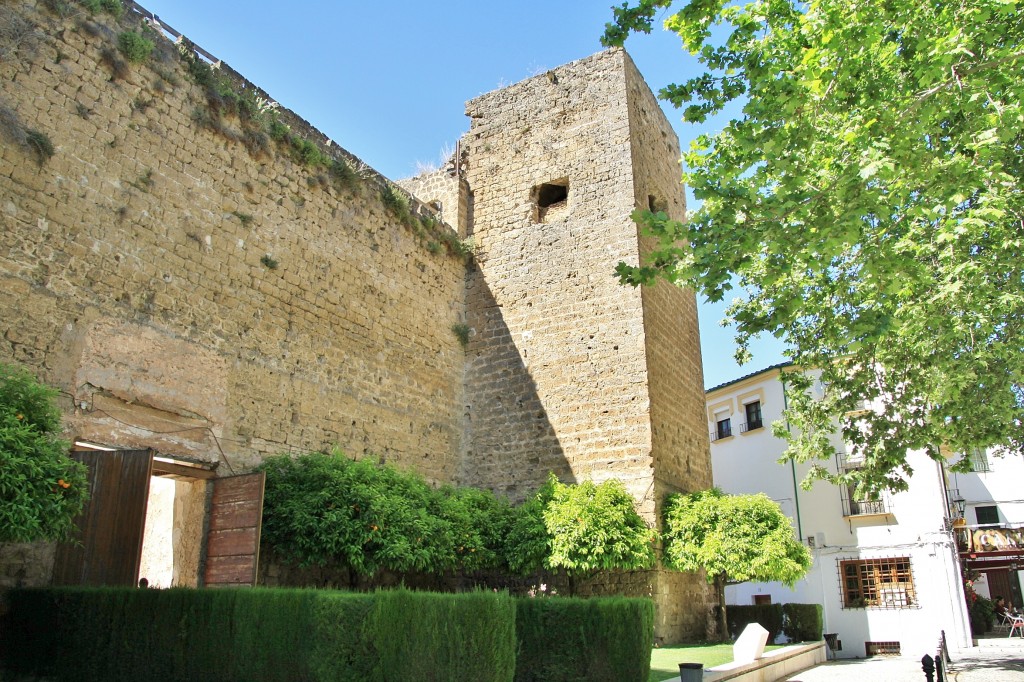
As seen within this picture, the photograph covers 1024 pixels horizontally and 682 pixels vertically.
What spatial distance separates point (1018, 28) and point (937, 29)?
0.64 meters

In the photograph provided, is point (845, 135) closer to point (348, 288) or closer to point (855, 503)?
point (348, 288)

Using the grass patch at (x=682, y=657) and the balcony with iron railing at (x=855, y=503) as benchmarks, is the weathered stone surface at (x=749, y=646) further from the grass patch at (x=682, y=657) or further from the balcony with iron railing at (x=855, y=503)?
the balcony with iron railing at (x=855, y=503)

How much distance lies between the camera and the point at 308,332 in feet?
35.2

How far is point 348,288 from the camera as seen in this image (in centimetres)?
1162

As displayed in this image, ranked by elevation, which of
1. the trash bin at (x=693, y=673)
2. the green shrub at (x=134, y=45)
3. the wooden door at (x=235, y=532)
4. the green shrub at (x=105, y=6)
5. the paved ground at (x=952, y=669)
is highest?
the green shrub at (x=105, y=6)

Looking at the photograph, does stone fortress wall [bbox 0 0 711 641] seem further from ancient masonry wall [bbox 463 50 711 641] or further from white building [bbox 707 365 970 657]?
white building [bbox 707 365 970 657]

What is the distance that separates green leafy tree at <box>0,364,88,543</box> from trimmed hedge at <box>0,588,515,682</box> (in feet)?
2.96

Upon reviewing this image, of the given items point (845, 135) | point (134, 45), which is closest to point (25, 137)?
point (134, 45)

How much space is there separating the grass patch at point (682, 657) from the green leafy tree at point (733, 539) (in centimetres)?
109

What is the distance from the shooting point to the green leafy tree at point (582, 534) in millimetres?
10695

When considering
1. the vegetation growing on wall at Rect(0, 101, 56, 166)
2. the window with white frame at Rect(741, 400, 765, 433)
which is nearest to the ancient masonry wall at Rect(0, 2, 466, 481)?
the vegetation growing on wall at Rect(0, 101, 56, 166)

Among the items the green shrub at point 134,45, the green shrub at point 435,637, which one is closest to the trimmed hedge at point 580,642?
the green shrub at point 435,637

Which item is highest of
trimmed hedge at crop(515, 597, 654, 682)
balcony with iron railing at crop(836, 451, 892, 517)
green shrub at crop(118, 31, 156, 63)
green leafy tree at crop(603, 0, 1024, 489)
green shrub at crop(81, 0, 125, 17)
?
green shrub at crop(81, 0, 125, 17)

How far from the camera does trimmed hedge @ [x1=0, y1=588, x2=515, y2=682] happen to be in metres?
5.38
